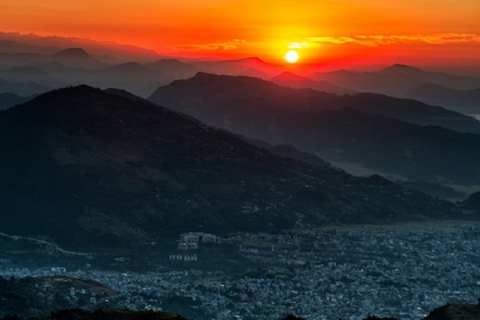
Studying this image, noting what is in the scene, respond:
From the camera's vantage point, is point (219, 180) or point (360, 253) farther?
point (219, 180)

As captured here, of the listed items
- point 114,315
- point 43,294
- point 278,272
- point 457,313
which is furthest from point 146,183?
point 457,313

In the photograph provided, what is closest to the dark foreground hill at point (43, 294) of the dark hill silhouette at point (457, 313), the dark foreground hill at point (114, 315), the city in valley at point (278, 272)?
the city in valley at point (278, 272)

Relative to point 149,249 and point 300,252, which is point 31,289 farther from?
point 300,252

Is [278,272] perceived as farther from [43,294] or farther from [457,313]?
[457,313]

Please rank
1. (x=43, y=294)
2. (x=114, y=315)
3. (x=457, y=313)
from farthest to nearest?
(x=43, y=294) → (x=457, y=313) → (x=114, y=315)

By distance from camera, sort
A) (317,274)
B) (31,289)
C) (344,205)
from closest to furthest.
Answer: (31,289)
(317,274)
(344,205)

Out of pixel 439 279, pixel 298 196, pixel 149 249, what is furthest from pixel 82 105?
pixel 439 279
